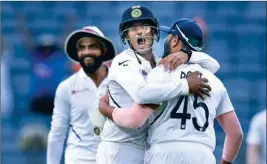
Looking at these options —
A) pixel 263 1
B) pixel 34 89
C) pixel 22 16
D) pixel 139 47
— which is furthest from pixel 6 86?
pixel 139 47

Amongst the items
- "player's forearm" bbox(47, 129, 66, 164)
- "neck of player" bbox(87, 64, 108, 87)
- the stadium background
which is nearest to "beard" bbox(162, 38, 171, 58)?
"neck of player" bbox(87, 64, 108, 87)

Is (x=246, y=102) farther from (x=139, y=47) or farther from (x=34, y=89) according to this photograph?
(x=139, y=47)

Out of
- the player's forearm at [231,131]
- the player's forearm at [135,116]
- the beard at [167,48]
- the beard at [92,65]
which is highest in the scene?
the beard at [167,48]

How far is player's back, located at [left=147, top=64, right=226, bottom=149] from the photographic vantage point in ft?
18.6

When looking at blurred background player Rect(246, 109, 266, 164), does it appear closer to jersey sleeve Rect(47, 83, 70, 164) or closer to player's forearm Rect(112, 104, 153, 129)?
jersey sleeve Rect(47, 83, 70, 164)

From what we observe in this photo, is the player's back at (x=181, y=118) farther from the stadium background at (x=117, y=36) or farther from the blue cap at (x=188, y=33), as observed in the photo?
the stadium background at (x=117, y=36)

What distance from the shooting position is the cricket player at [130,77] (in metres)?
5.79

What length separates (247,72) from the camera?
14.3 meters

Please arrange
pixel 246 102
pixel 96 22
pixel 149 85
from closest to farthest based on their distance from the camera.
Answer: pixel 149 85 → pixel 246 102 → pixel 96 22

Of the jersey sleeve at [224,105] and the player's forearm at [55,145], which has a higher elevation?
the jersey sleeve at [224,105]

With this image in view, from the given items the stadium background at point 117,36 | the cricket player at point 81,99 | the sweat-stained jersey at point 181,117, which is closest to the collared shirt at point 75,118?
the cricket player at point 81,99

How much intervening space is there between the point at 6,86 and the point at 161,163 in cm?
768

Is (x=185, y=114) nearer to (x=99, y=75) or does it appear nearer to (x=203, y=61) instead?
(x=203, y=61)

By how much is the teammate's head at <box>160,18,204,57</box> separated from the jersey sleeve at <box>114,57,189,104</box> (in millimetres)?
297
